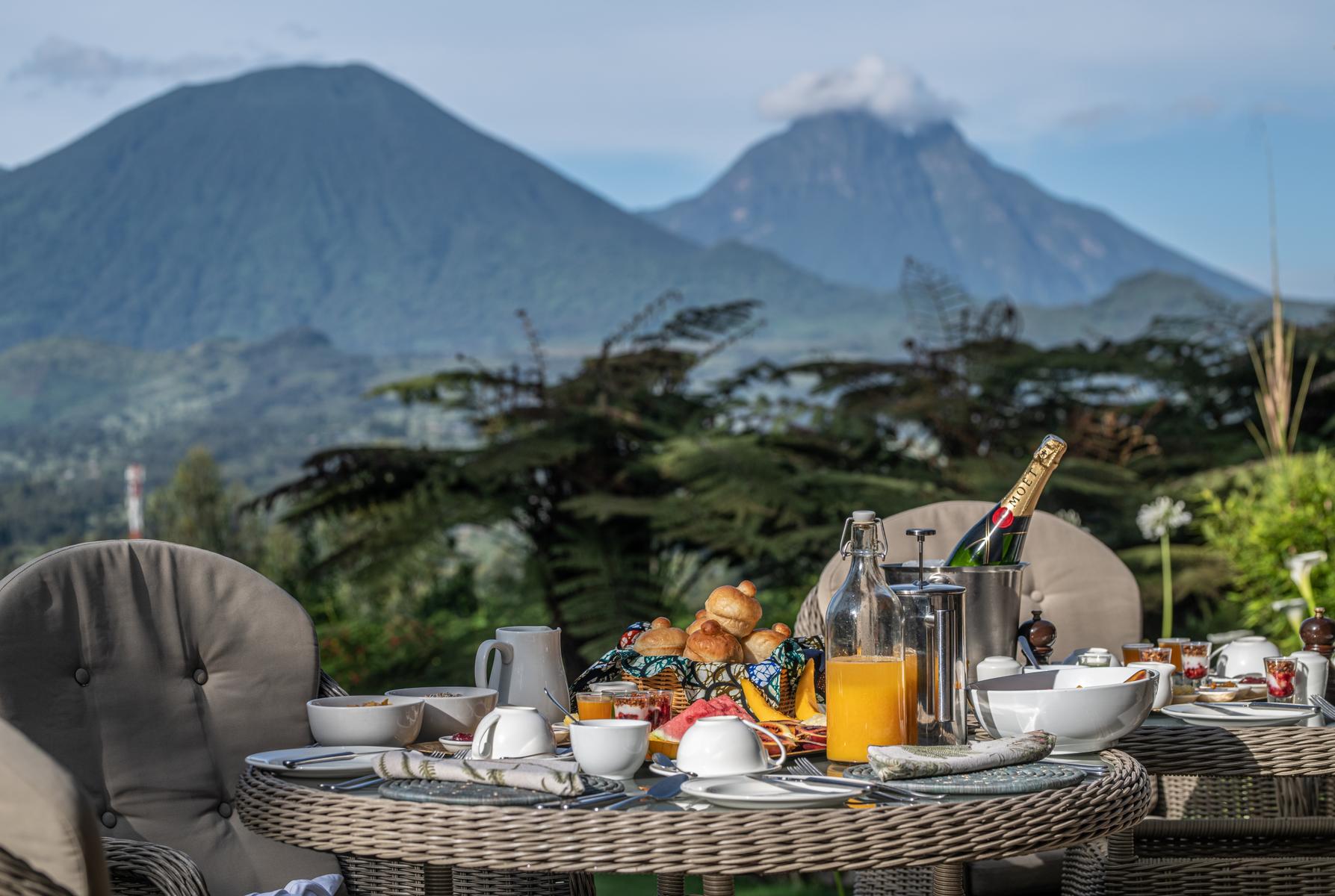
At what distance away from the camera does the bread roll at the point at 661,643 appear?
1.52 m

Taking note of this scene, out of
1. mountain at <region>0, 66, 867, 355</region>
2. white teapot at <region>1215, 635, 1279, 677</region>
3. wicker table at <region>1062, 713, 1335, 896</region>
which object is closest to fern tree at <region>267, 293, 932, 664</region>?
wicker table at <region>1062, 713, 1335, 896</region>

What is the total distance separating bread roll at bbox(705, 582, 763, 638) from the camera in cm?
151

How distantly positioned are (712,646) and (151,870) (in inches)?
25.1

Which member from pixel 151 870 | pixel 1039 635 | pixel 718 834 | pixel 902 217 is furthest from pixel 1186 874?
pixel 902 217

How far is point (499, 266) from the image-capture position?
162 ft

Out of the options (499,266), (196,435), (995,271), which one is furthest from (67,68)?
(995,271)

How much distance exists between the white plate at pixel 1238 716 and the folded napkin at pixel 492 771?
796 millimetres

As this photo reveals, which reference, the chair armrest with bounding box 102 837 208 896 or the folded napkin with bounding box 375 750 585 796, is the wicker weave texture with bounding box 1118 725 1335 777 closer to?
the folded napkin with bounding box 375 750 585 796

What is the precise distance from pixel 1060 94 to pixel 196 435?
18426 millimetres

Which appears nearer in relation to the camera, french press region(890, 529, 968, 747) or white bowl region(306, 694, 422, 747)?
french press region(890, 529, 968, 747)

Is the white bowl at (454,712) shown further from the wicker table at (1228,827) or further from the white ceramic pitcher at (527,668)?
the wicker table at (1228,827)

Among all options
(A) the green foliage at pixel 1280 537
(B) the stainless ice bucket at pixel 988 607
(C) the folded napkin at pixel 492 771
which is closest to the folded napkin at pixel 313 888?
(C) the folded napkin at pixel 492 771

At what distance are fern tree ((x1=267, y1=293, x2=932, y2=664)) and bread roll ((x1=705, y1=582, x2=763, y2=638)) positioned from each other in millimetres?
2682

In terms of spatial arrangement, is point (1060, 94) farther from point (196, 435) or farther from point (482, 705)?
point (482, 705)
